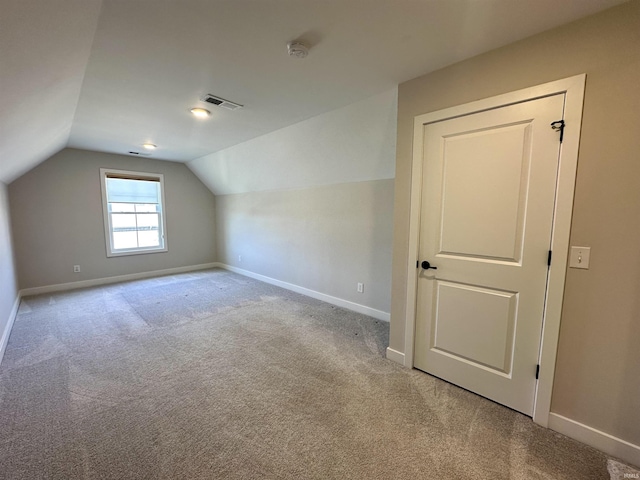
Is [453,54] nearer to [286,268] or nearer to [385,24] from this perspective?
[385,24]

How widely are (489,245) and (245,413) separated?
2022 mm

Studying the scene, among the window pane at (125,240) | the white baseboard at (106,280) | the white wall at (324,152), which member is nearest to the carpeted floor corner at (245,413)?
the white baseboard at (106,280)

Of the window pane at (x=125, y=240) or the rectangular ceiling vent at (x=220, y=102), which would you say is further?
the window pane at (x=125, y=240)

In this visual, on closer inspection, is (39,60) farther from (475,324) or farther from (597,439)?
(597,439)

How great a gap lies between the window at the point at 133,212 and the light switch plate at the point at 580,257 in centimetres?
629

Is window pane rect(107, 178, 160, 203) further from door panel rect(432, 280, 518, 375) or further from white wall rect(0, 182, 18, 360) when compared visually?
door panel rect(432, 280, 518, 375)

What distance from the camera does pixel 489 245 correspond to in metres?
1.85

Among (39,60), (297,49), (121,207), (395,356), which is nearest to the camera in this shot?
(39,60)

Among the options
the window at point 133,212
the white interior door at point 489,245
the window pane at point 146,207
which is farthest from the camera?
the window pane at point 146,207

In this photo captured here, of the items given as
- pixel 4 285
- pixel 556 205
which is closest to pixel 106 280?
pixel 4 285

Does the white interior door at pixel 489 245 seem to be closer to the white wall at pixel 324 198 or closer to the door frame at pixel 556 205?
the door frame at pixel 556 205

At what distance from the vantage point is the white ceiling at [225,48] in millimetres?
1363

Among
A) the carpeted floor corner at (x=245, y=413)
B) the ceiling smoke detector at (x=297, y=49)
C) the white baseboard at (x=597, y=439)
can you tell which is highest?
the ceiling smoke detector at (x=297, y=49)

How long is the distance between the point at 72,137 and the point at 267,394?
445 centimetres
